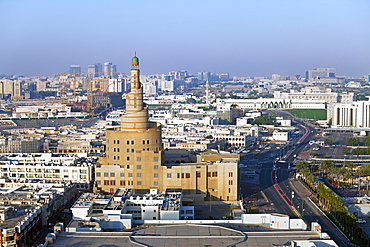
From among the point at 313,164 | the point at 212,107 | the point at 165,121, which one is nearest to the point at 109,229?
the point at 313,164

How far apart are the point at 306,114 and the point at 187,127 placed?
95.3 ft

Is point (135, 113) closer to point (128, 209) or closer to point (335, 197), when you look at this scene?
point (128, 209)

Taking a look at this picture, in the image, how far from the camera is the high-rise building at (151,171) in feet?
79.5

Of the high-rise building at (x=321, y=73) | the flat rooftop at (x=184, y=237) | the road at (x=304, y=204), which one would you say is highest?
the high-rise building at (x=321, y=73)

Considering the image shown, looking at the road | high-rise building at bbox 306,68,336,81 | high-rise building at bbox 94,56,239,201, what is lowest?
the road

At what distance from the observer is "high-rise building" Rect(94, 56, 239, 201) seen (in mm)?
24219

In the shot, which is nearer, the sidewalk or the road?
the road

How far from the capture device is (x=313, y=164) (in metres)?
38.1

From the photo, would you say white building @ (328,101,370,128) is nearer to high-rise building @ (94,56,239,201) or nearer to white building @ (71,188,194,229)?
high-rise building @ (94,56,239,201)

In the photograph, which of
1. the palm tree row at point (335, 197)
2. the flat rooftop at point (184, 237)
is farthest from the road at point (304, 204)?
the flat rooftop at point (184, 237)

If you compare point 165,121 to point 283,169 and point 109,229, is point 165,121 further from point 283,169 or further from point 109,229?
point 109,229

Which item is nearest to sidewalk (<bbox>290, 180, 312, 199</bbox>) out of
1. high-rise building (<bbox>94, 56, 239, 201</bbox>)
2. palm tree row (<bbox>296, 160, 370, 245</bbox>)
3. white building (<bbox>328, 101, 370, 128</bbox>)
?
palm tree row (<bbox>296, 160, 370, 245</bbox>)

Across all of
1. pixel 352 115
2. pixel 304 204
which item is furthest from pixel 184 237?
pixel 352 115

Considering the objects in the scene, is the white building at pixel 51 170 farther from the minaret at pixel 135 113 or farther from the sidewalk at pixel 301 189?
the sidewalk at pixel 301 189
